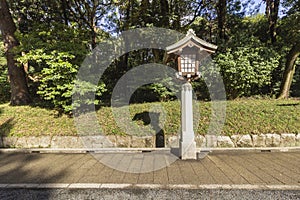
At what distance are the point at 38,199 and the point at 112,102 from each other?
15.2ft

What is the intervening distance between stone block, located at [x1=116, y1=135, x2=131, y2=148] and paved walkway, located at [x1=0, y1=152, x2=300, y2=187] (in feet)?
2.12

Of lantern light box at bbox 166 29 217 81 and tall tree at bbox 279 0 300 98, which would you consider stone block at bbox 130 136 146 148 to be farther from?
tall tree at bbox 279 0 300 98

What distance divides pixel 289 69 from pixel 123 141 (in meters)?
7.01

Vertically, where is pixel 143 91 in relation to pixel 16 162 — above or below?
above

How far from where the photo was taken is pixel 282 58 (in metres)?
7.12

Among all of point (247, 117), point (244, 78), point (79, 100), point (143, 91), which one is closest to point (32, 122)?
point (79, 100)

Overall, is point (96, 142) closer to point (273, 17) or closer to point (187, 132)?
point (187, 132)

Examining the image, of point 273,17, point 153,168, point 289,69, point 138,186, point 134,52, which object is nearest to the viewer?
point 138,186

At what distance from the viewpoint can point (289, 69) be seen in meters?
6.61

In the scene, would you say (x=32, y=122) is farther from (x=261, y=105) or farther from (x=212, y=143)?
(x=261, y=105)

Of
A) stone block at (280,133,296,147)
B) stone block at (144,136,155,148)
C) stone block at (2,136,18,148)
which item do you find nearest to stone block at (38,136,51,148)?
stone block at (2,136,18,148)

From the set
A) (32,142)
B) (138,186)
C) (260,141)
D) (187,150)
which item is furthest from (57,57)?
(260,141)

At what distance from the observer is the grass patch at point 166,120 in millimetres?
4840

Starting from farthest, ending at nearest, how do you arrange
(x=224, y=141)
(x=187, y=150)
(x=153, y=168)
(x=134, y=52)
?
(x=134, y=52) < (x=224, y=141) < (x=187, y=150) < (x=153, y=168)
